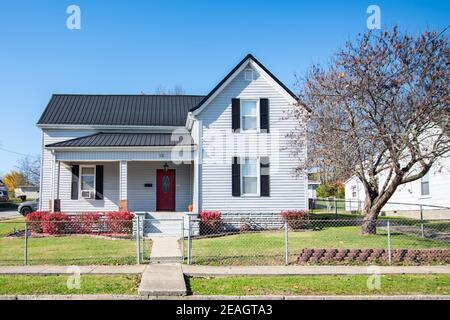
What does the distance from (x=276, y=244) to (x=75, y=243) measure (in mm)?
7000

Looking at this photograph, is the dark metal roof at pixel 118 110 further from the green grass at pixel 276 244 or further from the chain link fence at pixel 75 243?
the green grass at pixel 276 244

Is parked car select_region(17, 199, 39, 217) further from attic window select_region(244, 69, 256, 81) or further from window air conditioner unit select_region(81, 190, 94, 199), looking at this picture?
attic window select_region(244, 69, 256, 81)

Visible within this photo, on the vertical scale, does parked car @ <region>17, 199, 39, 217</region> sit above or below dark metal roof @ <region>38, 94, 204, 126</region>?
below

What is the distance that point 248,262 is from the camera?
12.4m

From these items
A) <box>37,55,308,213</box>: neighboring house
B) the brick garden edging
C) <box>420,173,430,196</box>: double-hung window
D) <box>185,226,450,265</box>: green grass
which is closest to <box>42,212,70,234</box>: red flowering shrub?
<box>37,55,308,213</box>: neighboring house

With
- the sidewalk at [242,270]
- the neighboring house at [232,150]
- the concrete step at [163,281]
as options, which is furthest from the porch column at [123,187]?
the concrete step at [163,281]

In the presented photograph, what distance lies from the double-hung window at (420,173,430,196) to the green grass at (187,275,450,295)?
1604 cm

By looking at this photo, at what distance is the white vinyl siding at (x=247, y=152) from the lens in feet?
67.9

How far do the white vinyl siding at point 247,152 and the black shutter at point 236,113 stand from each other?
19 centimetres

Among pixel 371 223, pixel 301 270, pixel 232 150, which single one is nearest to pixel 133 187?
pixel 232 150

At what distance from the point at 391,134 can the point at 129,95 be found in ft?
56.7

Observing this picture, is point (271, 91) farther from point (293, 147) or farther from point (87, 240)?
point (87, 240)

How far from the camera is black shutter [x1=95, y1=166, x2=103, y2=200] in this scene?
933 inches

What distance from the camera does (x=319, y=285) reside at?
980 cm
